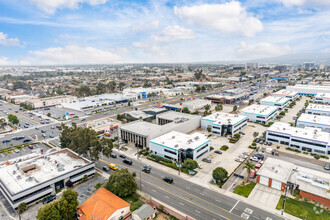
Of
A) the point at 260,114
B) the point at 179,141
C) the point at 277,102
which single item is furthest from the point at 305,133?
the point at 277,102

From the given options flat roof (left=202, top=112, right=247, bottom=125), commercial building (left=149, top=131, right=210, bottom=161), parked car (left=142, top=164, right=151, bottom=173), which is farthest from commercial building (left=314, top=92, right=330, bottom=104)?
parked car (left=142, top=164, right=151, bottom=173)

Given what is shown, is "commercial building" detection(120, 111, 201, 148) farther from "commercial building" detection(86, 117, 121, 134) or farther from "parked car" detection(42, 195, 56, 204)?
"parked car" detection(42, 195, 56, 204)

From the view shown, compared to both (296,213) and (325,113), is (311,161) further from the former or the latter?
(325,113)

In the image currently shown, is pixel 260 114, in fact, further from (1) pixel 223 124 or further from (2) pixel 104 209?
(2) pixel 104 209

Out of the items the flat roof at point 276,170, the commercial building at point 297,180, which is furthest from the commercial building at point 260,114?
the commercial building at point 297,180

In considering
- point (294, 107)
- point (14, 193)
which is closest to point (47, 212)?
point (14, 193)
